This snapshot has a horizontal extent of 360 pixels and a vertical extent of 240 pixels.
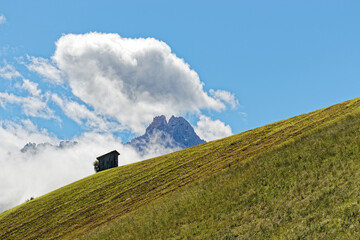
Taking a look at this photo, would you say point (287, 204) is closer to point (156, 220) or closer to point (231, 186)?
point (231, 186)

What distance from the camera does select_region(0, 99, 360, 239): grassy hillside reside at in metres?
23.8

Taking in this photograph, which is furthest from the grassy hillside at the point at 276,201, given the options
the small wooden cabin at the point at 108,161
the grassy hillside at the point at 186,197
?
the small wooden cabin at the point at 108,161

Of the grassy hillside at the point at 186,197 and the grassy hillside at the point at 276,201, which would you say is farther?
the grassy hillside at the point at 186,197

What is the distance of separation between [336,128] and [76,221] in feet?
121

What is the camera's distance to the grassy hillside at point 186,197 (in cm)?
2378

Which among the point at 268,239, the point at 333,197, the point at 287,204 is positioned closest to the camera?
the point at 268,239

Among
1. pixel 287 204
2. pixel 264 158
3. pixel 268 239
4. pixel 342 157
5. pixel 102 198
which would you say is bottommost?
pixel 268 239

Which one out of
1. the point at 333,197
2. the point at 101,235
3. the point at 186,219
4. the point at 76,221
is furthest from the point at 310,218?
the point at 76,221

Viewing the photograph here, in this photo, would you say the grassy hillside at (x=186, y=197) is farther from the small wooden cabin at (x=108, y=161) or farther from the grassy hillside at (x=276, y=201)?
the small wooden cabin at (x=108, y=161)

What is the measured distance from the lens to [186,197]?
1289 inches

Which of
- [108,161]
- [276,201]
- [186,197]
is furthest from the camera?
[108,161]

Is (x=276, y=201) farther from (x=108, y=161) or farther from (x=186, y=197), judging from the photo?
(x=108, y=161)

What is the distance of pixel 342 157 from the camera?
83.6 ft

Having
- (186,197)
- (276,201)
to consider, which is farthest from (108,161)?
(276,201)
